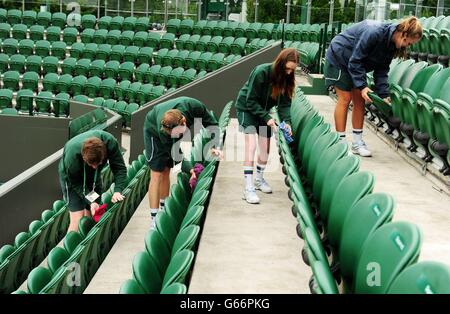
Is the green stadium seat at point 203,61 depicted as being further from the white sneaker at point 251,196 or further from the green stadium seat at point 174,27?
the white sneaker at point 251,196

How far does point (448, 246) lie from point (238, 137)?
346 cm

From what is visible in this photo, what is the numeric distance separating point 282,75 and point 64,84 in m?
7.01

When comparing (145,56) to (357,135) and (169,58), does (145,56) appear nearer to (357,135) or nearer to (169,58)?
(169,58)

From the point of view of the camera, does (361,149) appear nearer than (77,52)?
Yes

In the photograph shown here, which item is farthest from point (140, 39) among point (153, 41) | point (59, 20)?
point (59, 20)

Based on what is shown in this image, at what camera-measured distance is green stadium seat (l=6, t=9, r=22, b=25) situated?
42.2ft

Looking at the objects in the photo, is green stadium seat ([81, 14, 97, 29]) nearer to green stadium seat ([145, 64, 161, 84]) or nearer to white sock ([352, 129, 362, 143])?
green stadium seat ([145, 64, 161, 84])

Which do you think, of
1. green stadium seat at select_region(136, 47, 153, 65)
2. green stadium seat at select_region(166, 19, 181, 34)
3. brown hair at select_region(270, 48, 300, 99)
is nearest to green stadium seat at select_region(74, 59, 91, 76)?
green stadium seat at select_region(136, 47, 153, 65)

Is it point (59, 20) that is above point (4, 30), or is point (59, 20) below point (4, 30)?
above

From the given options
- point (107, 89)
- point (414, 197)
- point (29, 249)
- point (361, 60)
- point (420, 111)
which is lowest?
point (29, 249)

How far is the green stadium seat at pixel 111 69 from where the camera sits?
407 inches

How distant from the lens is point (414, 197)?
11.1 feet

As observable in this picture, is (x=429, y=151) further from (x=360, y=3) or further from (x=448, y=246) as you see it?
(x=360, y=3)

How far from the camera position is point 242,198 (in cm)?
379
